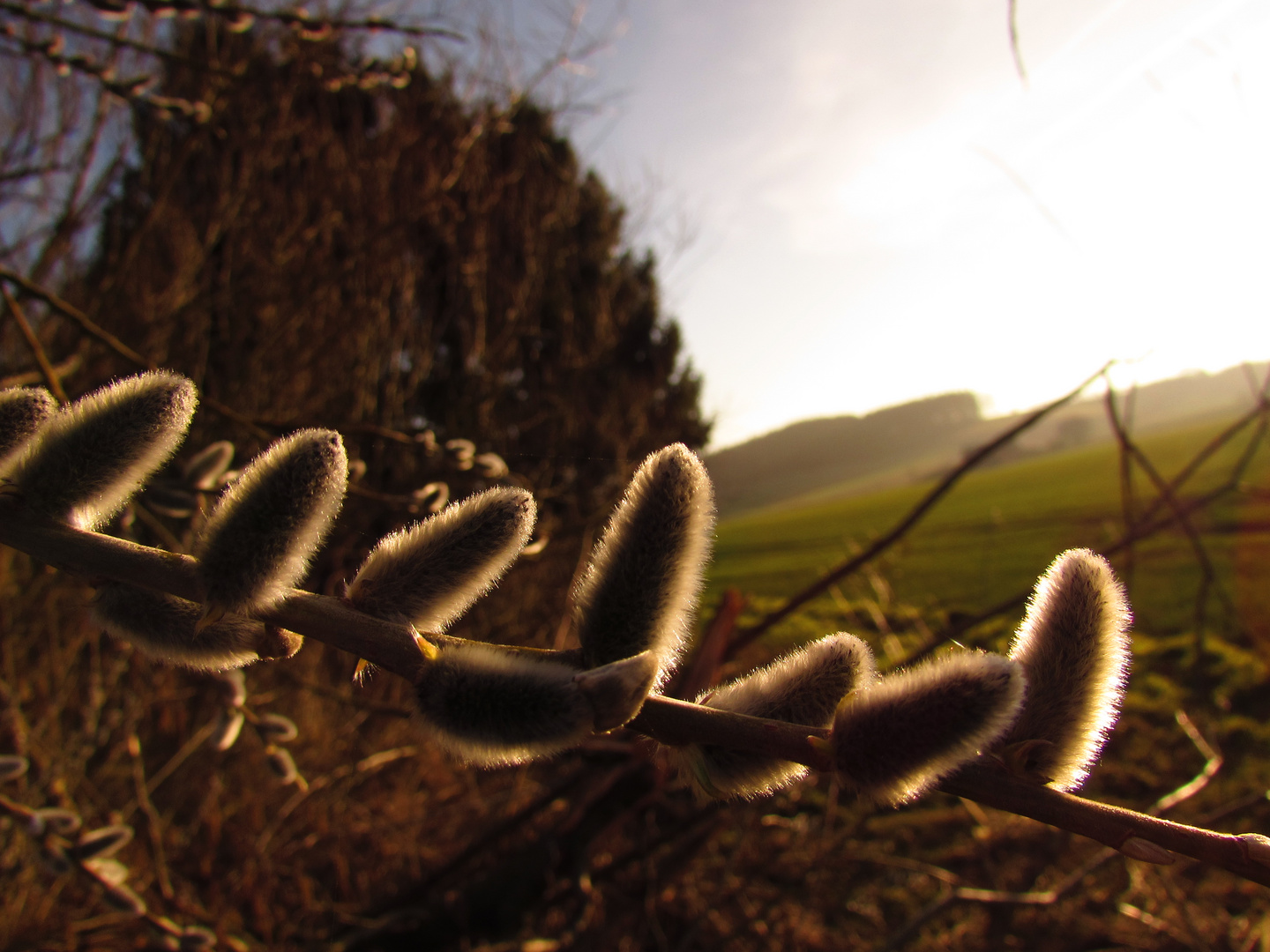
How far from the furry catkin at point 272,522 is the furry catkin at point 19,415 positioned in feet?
0.64

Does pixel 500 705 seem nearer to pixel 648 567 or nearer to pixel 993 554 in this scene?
pixel 648 567

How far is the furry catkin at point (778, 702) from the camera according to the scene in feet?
1.79

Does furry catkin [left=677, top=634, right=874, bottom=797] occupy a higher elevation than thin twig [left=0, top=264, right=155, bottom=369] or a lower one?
lower

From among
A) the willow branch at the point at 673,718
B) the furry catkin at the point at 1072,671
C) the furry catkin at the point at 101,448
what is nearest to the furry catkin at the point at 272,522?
the willow branch at the point at 673,718

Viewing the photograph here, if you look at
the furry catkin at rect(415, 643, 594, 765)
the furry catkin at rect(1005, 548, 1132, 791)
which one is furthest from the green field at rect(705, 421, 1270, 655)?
the furry catkin at rect(415, 643, 594, 765)

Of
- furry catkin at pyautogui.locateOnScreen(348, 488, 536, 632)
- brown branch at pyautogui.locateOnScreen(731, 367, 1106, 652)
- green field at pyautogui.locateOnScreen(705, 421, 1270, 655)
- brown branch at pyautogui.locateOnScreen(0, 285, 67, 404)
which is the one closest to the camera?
furry catkin at pyautogui.locateOnScreen(348, 488, 536, 632)

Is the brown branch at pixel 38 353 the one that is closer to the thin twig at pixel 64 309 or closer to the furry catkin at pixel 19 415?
the thin twig at pixel 64 309

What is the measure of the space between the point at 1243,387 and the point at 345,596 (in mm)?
3975

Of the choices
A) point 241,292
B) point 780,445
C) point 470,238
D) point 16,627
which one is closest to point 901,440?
point 780,445

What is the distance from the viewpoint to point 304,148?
17.2ft

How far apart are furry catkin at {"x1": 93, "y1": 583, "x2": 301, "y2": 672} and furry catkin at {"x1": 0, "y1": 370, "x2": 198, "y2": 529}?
3.2 inches

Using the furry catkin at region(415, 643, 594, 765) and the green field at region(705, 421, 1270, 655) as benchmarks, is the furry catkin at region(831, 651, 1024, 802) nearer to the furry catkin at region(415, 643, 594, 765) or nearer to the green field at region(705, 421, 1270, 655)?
the furry catkin at region(415, 643, 594, 765)

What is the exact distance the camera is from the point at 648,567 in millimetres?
555

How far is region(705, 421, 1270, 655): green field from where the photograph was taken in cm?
467
